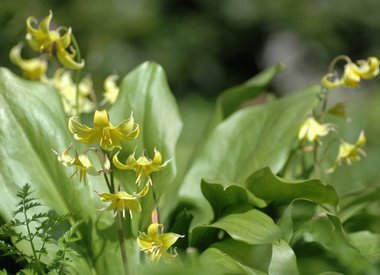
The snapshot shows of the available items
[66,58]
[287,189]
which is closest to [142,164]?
[287,189]

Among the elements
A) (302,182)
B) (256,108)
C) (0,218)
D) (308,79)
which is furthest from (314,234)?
(308,79)

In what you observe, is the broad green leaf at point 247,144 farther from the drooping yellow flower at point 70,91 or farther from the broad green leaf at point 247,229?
the drooping yellow flower at point 70,91

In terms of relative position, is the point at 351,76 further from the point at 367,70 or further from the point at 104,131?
the point at 104,131

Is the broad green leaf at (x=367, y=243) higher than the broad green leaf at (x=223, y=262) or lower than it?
lower

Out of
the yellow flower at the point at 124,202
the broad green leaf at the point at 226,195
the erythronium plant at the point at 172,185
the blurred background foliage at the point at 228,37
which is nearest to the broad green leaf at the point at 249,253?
the erythronium plant at the point at 172,185

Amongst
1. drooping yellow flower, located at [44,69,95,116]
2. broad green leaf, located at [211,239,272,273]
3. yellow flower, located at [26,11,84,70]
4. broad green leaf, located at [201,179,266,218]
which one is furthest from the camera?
drooping yellow flower, located at [44,69,95,116]

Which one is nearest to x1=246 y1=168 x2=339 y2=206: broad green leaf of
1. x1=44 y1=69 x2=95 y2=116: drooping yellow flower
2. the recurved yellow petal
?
the recurved yellow petal

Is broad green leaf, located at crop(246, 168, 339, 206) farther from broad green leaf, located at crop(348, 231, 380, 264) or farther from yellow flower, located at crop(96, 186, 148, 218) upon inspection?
yellow flower, located at crop(96, 186, 148, 218)
